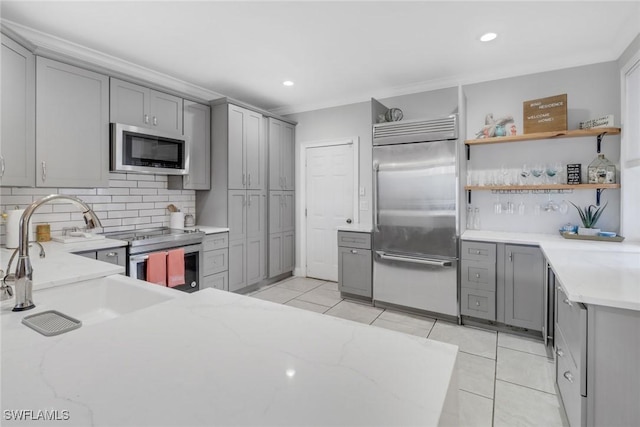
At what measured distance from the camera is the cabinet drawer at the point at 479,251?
304 centimetres

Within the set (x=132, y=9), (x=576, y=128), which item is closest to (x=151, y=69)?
(x=132, y=9)

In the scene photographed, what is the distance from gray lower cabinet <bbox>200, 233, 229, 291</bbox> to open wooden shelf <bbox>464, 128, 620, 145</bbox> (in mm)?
2968

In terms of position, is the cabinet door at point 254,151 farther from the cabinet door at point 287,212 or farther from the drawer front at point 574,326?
the drawer front at point 574,326

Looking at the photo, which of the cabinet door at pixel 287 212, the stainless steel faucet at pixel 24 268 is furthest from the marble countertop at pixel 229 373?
the cabinet door at pixel 287 212

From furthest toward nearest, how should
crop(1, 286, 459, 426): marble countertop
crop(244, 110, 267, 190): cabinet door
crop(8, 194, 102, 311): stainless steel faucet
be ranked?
crop(244, 110, 267, 190): cabinet door < crop(8, 194, 102, 311): stainless steel faucet < crop(1, 286, 459, 426): marble countertop

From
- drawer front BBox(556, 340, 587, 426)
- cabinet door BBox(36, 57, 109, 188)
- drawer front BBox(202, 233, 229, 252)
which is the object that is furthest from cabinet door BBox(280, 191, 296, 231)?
drawer front BBox(556, 340, 587, 426)

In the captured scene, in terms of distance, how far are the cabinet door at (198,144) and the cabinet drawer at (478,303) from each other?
3177 millimetres

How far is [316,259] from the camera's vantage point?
15.9 ft

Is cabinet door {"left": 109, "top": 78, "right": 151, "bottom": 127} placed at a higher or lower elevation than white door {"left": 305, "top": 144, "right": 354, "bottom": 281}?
higher

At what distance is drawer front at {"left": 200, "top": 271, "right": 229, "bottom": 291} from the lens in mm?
3568

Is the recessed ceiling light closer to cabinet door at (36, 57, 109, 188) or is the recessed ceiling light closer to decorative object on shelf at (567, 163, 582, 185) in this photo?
decorative object on shelf at (567, 163, 582, 185)

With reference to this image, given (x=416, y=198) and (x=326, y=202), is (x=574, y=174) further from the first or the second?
(x=326, y=202)

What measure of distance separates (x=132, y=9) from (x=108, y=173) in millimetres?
1434

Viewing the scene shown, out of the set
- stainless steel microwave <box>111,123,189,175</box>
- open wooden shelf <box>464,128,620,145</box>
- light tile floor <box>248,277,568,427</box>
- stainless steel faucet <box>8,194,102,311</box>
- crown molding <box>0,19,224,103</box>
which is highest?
crown molding <box>0,19,224,103</box>
